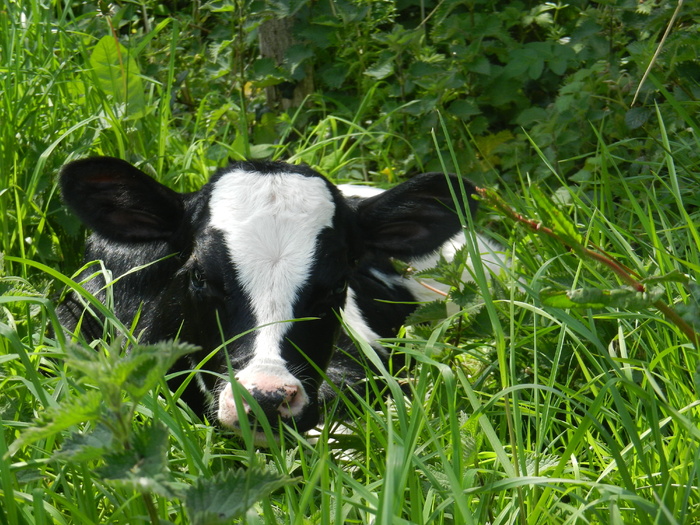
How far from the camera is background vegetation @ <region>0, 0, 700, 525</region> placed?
1901 mm

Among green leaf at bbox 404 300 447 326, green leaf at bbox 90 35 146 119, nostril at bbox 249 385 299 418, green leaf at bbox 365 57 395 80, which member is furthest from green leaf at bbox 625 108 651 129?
nostril at bbox 249 385 299 418

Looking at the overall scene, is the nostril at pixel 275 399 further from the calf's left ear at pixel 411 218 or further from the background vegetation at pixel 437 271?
the calf's left ear at pixel 411 218

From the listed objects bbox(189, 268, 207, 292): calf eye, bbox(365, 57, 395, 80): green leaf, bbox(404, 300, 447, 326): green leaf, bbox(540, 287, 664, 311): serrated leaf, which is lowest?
bbox(189, 268, 207, 292): calf eye

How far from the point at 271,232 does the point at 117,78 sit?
1.62m

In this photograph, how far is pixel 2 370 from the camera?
102 inches

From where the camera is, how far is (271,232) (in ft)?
10.2

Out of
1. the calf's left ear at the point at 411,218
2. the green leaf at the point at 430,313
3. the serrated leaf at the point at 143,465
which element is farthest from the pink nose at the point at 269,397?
the calf's left ear at the point at 411,218

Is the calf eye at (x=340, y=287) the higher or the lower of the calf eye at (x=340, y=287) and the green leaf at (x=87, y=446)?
the lower

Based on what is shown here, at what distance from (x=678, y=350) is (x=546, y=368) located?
53 centimetres

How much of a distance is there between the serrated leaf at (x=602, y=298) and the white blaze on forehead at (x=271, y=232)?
993mm

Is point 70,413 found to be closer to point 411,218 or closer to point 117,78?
point 411,218

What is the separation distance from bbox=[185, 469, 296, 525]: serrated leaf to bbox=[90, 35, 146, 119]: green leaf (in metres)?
2.94

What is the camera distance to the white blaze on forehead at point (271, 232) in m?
2.90

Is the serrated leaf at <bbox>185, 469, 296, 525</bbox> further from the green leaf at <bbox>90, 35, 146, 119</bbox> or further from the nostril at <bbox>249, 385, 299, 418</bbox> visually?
the green leaf at <bbox>90, 35, 146, 119</bbox>
